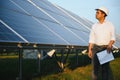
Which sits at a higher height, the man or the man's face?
the man's face

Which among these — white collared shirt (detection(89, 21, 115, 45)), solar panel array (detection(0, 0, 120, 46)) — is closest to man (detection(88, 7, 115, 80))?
white collared shirt (detection(89, 21, 115, 45))

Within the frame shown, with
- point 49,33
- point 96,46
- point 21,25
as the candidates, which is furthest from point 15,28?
point 96,46

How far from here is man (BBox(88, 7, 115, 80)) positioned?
639 cm

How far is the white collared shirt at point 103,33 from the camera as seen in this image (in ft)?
21.1

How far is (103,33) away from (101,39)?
0.48 ft

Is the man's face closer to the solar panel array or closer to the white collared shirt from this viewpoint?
the white collared shirt

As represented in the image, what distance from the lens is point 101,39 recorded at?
6.47 meters

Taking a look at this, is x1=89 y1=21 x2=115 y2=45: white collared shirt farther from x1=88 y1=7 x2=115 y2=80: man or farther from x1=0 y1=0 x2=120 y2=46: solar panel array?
x1=0 y1=0 x2=120 y2=46: solar panel array

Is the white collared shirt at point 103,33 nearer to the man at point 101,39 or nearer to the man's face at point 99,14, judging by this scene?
the man at point 101,39

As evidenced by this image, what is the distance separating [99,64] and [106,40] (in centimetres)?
58

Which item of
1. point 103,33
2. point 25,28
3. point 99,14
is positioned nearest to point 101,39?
point 103,33

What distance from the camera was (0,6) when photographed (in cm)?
941

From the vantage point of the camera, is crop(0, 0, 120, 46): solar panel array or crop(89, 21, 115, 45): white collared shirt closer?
crop(89, 21, 115, 45): white collared shirt

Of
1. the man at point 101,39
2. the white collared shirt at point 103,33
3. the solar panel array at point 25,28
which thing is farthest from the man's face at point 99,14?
the solar panel array at point 25,28
